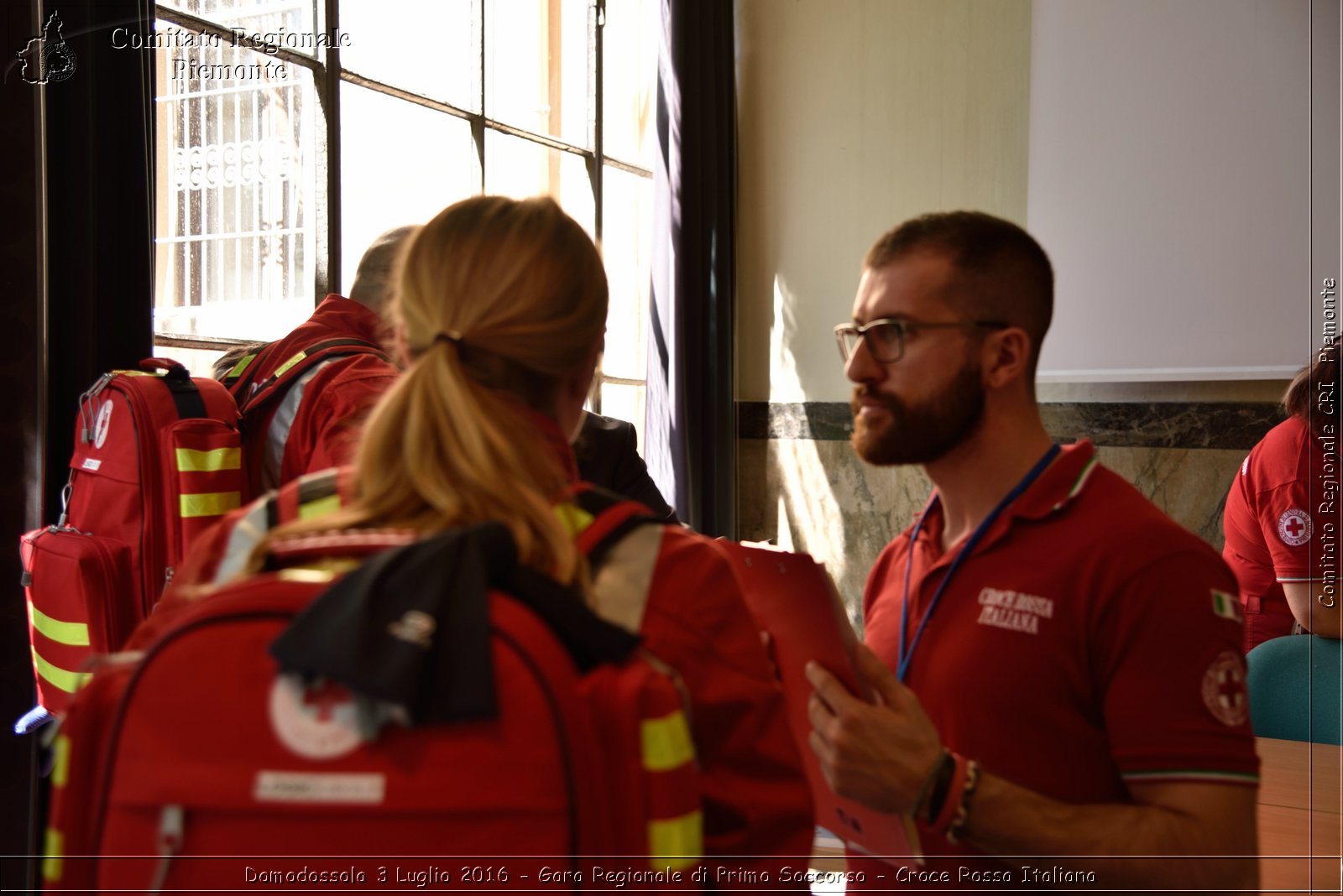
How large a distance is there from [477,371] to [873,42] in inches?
176

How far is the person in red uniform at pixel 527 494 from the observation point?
78cm

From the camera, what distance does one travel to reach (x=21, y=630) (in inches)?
84.0

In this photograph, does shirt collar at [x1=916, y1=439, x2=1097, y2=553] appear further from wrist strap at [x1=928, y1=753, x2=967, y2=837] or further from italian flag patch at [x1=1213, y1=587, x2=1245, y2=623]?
wrist strap at [x1=928, y1=753, x2=967, y2=837]

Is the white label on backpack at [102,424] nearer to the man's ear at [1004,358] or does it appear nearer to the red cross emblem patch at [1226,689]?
the man's ear at [1004,358]

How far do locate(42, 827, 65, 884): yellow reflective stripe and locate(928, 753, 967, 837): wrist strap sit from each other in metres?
0.77

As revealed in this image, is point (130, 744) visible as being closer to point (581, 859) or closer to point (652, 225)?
point (581, 859)

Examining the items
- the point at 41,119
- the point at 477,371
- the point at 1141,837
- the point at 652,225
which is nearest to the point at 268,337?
the point at 41,119

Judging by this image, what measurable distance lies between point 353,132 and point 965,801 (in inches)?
117

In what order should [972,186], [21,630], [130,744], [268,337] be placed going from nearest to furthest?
[130,744], [21,630], [268,337], [972,186]

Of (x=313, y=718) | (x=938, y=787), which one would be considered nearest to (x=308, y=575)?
(x=313, y=718)

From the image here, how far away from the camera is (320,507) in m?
0.84

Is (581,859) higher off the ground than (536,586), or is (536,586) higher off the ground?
(536,586)

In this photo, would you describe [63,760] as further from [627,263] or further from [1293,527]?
[627,263]

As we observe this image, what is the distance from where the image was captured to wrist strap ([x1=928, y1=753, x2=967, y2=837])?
3.61ft
